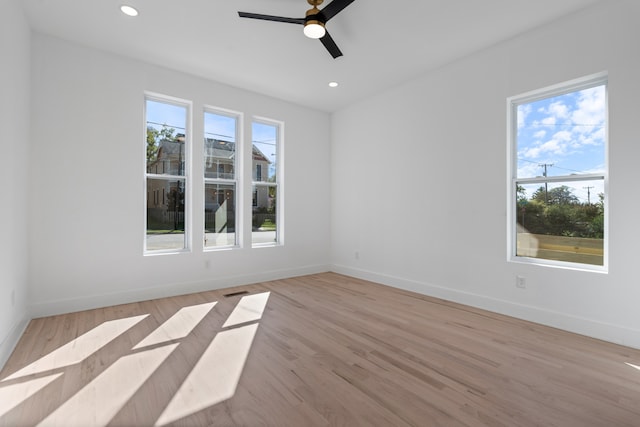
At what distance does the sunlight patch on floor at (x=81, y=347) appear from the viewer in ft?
7.15

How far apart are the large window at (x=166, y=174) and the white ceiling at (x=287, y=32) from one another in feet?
2.00

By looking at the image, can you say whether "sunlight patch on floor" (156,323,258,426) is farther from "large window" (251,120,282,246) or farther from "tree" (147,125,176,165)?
"tree" (147,125,176,165)

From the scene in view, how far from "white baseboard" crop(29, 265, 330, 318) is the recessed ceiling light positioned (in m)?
3.04

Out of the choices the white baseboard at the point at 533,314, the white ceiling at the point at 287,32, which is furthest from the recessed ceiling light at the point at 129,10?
the white baseboard at the point at 533,314

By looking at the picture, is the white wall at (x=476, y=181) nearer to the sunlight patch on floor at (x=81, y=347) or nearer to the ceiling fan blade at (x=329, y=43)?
the ceiling fan blade at (x=329, y=43)

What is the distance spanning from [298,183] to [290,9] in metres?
2.90

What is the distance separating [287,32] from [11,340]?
12.3 ft

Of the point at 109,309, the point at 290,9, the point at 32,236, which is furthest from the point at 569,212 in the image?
the point at 32,236

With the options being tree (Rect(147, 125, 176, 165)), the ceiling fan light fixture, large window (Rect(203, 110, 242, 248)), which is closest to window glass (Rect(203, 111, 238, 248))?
large window (Rect(203, 110, 242, 248))

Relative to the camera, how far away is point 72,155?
335 centimetres

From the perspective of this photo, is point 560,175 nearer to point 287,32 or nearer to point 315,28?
point 315,28

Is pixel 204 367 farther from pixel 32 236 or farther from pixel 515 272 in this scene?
pixel 515 272

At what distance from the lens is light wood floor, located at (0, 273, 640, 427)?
5.57ft

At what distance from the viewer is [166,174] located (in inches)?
161
